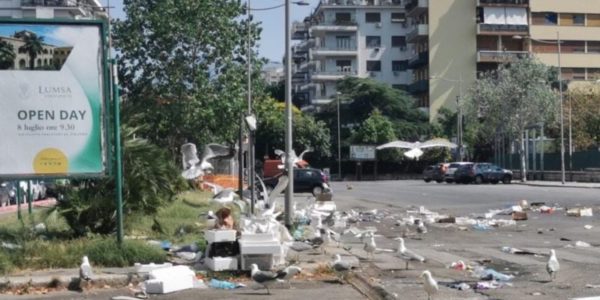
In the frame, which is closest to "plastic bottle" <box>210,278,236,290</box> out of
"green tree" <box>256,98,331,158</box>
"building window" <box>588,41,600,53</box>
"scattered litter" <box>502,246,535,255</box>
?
"scattered litter" <box>502,246,535,255</box>

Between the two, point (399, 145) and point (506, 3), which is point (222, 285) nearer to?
point (399, 145)

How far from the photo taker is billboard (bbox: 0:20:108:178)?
1273 cm

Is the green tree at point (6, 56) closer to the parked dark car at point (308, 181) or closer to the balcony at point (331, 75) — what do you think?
the parked dark car at point (308, 181)

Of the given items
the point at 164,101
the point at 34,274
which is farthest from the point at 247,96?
the point at 34,274

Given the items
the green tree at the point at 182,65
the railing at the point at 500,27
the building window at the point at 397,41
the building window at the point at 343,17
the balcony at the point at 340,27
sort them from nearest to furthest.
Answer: the green tree at the point at 182,65 → the railing at the point at 500,27 → the balcony at the point at 340,27 → the building window at the point at 397,41 → the building window at the point at 343,17

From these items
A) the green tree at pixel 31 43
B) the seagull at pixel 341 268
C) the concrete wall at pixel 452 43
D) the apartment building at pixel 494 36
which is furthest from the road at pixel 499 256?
the apartment building at pixel 494 36

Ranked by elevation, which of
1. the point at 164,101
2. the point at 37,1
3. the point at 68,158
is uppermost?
the point at 37,1

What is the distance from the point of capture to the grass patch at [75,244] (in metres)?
12.4

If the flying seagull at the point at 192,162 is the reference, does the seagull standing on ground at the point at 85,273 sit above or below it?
below

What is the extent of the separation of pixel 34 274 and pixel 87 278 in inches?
43.2

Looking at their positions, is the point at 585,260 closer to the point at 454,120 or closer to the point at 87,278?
the point at 87,278

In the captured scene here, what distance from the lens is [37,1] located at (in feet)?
295

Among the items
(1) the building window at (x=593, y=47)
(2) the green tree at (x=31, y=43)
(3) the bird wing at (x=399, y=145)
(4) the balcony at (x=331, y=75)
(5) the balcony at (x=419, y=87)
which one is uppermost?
(1) the building window at (x=593, y=47)

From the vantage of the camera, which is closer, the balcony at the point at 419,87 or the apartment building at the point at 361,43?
the balcony at the point at 419,87
